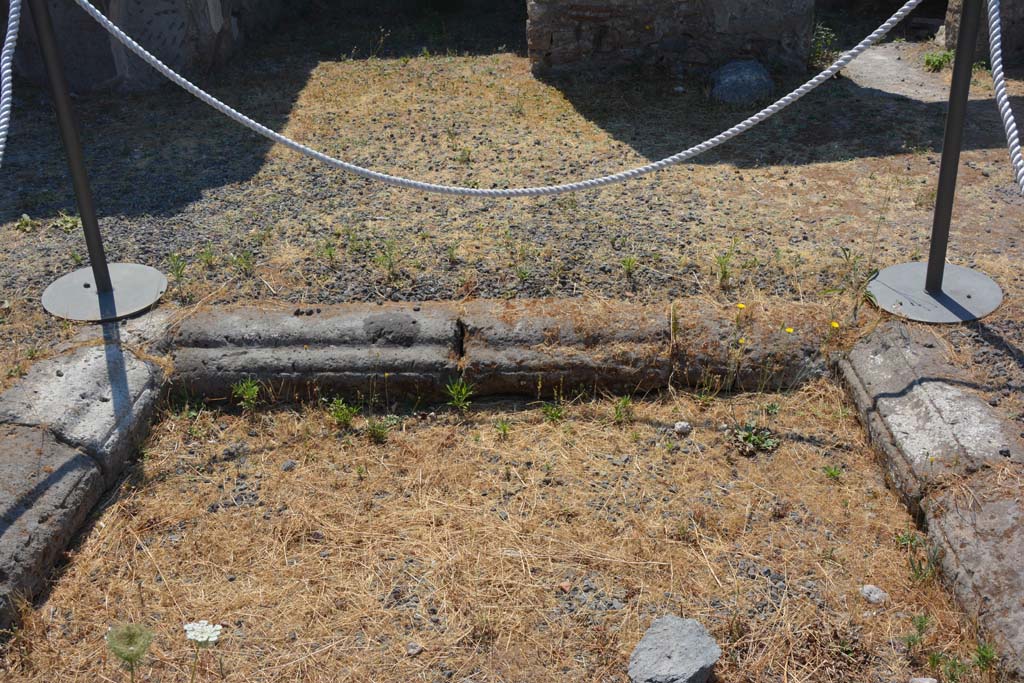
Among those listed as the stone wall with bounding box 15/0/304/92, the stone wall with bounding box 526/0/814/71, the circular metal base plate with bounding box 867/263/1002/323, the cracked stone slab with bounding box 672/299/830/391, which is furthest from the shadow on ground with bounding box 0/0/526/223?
the circular metal base plate with bounding box 867/263/1002/323

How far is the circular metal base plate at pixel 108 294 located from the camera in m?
4.35

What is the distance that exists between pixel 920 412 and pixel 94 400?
3.12 meters

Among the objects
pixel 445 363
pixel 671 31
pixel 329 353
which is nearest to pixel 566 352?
pixel 445 363

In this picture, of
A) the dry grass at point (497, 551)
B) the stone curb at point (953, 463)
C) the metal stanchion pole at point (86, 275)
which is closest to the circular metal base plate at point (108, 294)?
the metal stanchion pole at point (86, 275)

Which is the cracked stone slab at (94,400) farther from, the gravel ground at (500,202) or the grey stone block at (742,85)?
the grey stone block at (742,85)

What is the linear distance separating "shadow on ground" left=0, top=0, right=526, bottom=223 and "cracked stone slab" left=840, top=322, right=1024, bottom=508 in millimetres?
3887

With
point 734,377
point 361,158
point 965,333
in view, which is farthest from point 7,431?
point 965,333

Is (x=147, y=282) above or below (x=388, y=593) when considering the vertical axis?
above

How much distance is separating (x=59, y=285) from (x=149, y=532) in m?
1.75

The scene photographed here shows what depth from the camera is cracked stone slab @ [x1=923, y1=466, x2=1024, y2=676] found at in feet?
8.90

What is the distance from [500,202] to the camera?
18.1 ft

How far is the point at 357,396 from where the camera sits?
4047 mm

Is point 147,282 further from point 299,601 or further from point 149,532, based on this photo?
point 299,601

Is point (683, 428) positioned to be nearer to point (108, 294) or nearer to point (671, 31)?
point (108, 294)
